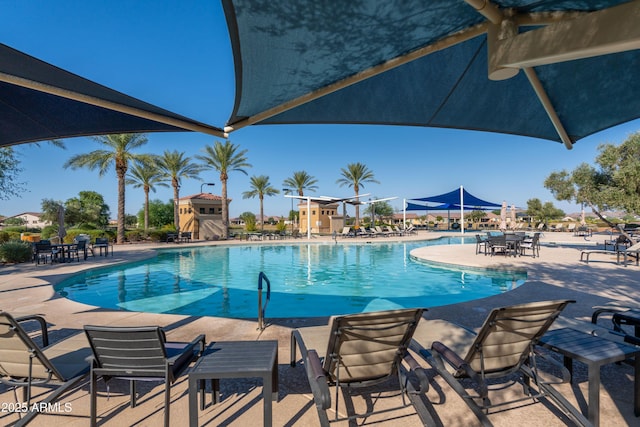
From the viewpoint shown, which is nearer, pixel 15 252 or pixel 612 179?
pixel 15 252

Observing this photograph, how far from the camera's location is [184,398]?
8.39ft

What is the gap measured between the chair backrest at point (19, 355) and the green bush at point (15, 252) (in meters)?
13.3

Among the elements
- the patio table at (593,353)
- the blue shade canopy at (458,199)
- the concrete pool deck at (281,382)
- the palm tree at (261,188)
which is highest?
the palm tree at (261,188)

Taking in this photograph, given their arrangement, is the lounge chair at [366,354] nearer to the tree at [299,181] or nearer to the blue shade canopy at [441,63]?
the blue shade canopy at [441,63]

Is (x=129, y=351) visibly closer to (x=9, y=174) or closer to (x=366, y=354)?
(x=366, y=354)

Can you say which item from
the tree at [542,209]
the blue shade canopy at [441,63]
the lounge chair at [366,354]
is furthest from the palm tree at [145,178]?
the tree at [542,209]

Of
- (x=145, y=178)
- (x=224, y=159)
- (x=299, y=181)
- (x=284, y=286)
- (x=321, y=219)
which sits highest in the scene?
(x=224, y=159)

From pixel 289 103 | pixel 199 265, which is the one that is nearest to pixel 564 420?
pixel 289 103

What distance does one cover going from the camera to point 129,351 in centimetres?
210

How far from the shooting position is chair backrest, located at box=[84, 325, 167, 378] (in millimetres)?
2021

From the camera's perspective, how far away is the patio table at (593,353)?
7.06ft

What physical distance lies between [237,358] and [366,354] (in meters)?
0.92

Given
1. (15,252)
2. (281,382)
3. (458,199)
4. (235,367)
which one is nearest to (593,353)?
(281,382)

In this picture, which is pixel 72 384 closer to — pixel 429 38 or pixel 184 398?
pixel 184 398
